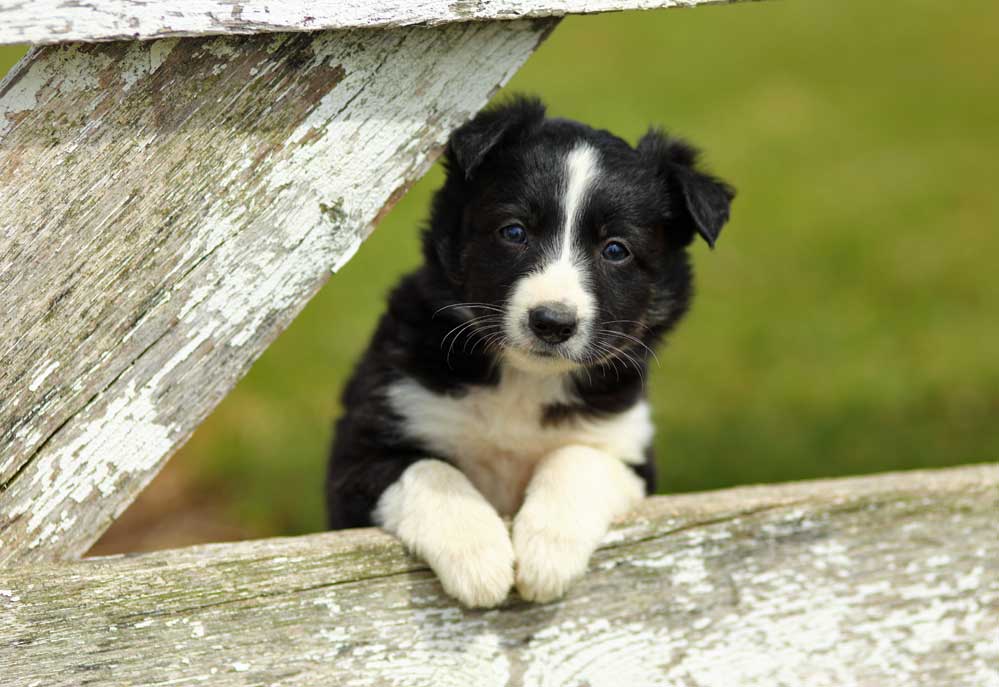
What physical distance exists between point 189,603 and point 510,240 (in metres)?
1.54

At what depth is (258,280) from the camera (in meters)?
2.40

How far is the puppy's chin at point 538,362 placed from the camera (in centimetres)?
335

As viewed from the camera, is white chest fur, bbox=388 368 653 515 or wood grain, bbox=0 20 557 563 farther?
white chest fur, bbox=388 368 653 515

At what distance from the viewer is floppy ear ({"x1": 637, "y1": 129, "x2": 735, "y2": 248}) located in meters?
3.41

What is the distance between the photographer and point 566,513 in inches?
117

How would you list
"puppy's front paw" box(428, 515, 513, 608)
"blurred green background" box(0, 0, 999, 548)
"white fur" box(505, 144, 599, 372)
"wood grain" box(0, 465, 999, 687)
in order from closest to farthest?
1. "wood grain" box(0, 465, 999, 687)
2. "puppy's front paw" box(428, 515, 513, 608)
3. "white fur" box(505, 144, 599, 372)
4. "blurred green background" box(0, 0, 999, 548)

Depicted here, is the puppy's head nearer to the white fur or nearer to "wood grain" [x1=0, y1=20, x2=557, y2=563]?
the white fur

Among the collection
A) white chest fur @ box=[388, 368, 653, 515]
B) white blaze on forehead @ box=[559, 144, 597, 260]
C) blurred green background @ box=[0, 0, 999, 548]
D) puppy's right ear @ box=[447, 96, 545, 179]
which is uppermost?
puppy's right ear @ box=[447, 96, 545, 179]

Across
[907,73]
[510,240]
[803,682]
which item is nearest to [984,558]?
[803,682]

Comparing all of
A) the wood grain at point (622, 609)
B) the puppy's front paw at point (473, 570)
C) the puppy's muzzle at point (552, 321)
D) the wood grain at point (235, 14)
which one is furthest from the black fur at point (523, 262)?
the wood grain at point (235, 14)

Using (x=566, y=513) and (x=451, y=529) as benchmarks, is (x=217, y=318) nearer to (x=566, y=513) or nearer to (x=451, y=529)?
(x=451, y=529)

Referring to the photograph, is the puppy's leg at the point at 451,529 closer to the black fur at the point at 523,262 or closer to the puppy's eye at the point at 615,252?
the black fur at the point at 523,262

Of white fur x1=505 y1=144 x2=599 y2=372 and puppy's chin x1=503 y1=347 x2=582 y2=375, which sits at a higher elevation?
white fur x1=505 y1=144 x2=599 y2=372

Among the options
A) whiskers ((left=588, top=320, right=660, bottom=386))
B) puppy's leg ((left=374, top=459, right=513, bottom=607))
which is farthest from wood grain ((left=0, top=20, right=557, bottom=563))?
whiskers ((left=588, top=320, right=660, bottom=386))
